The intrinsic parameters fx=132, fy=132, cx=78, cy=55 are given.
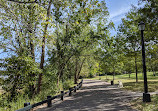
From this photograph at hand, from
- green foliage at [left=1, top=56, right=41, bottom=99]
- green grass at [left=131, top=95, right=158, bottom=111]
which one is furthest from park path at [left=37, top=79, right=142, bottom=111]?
green foliage at [left=1, top=56, right=41, bottom=99]

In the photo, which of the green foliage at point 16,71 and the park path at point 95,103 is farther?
the green foliage at point 16,71

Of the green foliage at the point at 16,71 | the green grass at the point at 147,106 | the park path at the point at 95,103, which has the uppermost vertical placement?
the green foliage at the point at 16,71

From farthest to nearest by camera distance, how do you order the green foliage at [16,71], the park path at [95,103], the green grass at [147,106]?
1. the green foliage at [16,71]
2. the park path at [95,103]
3. the green grass at [147,106]

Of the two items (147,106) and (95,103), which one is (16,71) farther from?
(147,106)

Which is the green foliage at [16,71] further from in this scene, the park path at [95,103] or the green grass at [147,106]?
the green grass at [147,106]

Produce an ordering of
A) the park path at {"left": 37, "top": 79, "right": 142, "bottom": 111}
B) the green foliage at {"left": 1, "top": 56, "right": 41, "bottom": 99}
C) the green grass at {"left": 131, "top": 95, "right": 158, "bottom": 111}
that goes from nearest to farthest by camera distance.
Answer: the green grass at {"left": 131, "top": 95, "right": 158, "bottom": 111}
the park path at {"left": 37, "top": 79, "right": 142, "bottom": 111}
the green foliage at {"left": 1, "top": 56, "right": 41, "bottom": 99}

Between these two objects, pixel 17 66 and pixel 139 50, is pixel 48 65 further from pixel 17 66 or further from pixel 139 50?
pixel 139 50

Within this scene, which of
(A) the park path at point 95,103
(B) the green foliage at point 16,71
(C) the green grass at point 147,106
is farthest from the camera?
(B) the green foliage at point 16,71

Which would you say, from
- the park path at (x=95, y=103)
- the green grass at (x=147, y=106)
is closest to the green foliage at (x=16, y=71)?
the park path at (x=95, y=103)

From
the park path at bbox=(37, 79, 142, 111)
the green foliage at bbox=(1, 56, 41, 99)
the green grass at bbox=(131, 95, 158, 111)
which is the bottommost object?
the park path at bbox=(37, 79, 142, 111)

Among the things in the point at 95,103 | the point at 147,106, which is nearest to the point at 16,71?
the point at 95,103

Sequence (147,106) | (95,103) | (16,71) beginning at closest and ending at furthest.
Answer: (147,106) < (95,103) < (16,71)

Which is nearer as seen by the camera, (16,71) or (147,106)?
(147,106)

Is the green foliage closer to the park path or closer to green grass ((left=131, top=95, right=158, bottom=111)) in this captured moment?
the park path
